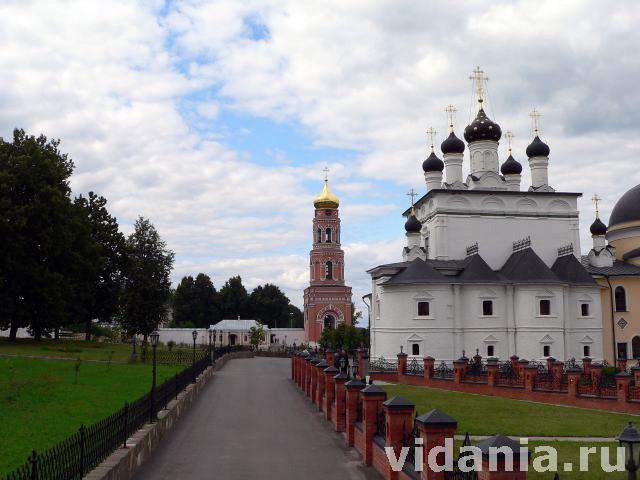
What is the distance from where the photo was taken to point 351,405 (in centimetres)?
1409

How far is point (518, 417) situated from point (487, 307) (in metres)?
18.0

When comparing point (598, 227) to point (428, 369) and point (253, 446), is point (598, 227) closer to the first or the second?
point (428, 369)

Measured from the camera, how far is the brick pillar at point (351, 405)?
13977 millimetres

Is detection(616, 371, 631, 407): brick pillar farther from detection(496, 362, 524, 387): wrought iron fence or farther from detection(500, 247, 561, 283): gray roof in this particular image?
detection(500, 247, 561, 283): gray roof

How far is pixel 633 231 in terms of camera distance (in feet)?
141

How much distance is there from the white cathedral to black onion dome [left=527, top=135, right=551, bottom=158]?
172 centimetres

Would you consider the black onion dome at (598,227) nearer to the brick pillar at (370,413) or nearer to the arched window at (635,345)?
the arched window at (635,345)

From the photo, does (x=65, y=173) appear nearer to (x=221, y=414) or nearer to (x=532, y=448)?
(x=221, y=414)

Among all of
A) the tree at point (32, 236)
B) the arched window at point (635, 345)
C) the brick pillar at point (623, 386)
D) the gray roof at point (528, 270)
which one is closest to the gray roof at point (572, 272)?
the gray roof at point (528, 270)

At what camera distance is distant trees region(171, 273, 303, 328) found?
3750 inches

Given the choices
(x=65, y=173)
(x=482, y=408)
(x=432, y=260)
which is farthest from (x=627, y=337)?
(x=65, y=173)

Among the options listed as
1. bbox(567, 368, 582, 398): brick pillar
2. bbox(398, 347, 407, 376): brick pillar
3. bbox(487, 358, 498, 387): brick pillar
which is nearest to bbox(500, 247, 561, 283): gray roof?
bbox(398, 347, 407, 376): brick pillar

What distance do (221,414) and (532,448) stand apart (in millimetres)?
9266

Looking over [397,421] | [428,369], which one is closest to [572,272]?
[428,369]
